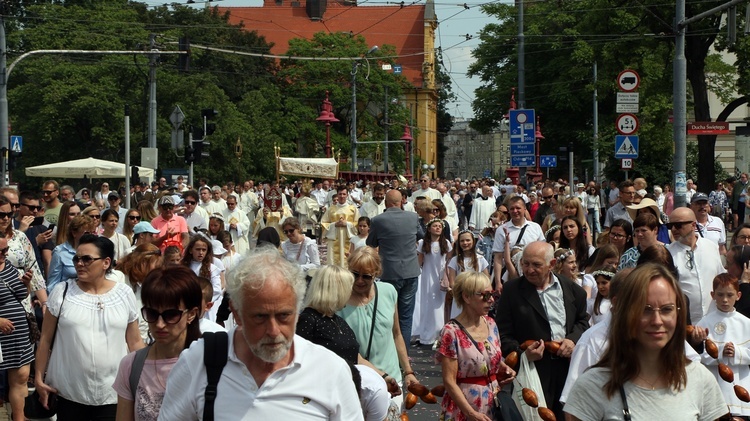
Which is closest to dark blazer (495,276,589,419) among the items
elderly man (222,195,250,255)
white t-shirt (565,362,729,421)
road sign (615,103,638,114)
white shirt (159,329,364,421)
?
white t-shirt (565,362,729,421)

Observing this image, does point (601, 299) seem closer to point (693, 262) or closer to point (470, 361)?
point (693, 262)

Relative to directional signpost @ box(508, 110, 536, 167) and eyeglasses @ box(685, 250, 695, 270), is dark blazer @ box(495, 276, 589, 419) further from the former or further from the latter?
directional signpost @ box(508, 110, 536, 167)

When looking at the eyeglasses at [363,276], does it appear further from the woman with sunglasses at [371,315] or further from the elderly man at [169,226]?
the elderly man at [169,226]

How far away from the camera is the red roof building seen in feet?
359

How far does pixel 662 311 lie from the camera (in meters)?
3.78

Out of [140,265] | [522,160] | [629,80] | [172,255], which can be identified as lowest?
[172,255]

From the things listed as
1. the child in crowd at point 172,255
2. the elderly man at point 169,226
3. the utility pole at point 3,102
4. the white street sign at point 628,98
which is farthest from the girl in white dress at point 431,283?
the utility pole at point 3,102

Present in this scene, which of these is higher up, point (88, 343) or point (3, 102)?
point (3, 102)

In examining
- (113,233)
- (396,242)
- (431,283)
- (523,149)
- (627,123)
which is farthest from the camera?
(523,149)

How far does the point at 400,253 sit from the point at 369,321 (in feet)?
18.1

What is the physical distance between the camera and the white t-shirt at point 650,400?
3.74m

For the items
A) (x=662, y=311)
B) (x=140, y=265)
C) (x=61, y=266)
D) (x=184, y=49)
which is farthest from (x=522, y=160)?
(x=662, y=311)

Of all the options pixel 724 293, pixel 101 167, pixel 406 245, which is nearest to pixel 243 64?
pixel 101 167

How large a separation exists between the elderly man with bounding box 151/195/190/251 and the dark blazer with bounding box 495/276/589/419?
723 cm
